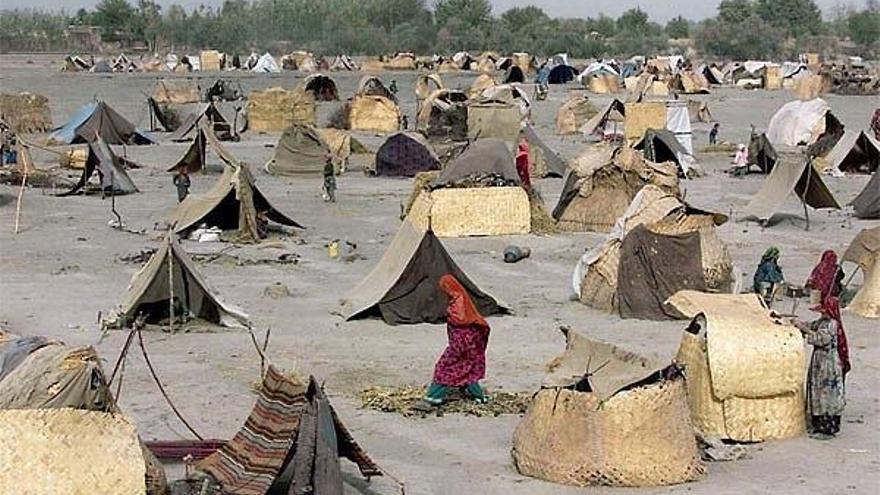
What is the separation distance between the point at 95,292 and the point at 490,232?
711 cm

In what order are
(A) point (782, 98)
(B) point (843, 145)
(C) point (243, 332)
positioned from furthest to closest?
(A) point (782, 98), (B) point (843, 145), (C) point (243, 332)

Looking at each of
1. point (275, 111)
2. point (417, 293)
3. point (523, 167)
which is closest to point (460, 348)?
point (417, 293)

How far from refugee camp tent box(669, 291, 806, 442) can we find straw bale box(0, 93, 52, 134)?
33.8 metres

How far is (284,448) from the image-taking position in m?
10.3

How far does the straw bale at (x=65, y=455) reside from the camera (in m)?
9.28

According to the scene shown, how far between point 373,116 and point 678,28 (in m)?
111

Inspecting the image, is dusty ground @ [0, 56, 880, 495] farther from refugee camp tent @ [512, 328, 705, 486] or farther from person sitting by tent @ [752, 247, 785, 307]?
person sitting by tent @ [752, 247, 785, 307]

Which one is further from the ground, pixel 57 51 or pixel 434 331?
pixel 434 331

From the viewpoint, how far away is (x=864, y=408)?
1338 cm

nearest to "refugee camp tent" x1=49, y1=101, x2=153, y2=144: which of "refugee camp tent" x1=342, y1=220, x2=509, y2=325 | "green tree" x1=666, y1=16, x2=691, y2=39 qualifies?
"refugee camp tent" x1=342, y1=220, x2=509, y2=325

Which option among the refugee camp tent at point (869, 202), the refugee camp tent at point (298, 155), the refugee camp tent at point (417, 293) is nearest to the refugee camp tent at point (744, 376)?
the refugee camp tent at point (417, 293)

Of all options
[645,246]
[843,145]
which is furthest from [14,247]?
[843,145]

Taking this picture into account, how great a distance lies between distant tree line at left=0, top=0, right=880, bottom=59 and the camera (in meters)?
109

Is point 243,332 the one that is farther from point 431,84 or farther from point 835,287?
point 431,84
